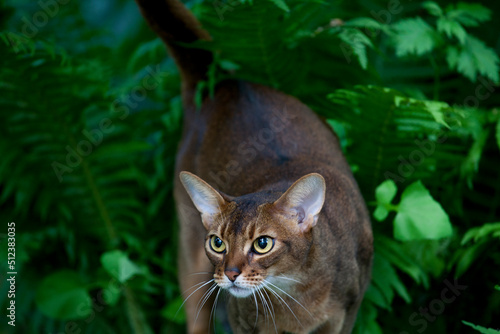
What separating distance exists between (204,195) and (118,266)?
1.43m

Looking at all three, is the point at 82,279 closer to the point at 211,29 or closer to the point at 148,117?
the point at 148,117

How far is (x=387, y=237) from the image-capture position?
295cm

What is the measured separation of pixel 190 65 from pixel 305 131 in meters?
0.84

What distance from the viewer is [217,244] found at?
2.12 m

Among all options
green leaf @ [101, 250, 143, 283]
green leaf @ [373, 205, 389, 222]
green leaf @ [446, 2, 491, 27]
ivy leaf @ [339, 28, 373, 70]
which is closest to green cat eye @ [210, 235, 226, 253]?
green leaf @ [373, 205, 389, 222]

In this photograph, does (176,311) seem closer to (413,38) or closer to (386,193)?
(386,193)

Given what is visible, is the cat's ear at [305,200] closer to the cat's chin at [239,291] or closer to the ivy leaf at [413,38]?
the cat's chin at [239,291]

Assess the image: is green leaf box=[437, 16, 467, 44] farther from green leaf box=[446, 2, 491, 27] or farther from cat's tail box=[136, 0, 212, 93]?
cat's tail box=[136, 0, 212, 93]

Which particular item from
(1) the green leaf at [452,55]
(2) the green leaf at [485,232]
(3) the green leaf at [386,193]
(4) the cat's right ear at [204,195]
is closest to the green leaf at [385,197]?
(3) the green leaf at [386,193]

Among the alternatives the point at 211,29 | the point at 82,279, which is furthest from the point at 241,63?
the point at 82,279

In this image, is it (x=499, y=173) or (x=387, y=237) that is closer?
(x=387, y=237)

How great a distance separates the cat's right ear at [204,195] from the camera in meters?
2.15

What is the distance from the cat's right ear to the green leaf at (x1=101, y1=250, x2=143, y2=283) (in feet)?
4.28

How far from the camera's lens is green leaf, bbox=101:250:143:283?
336 cm
